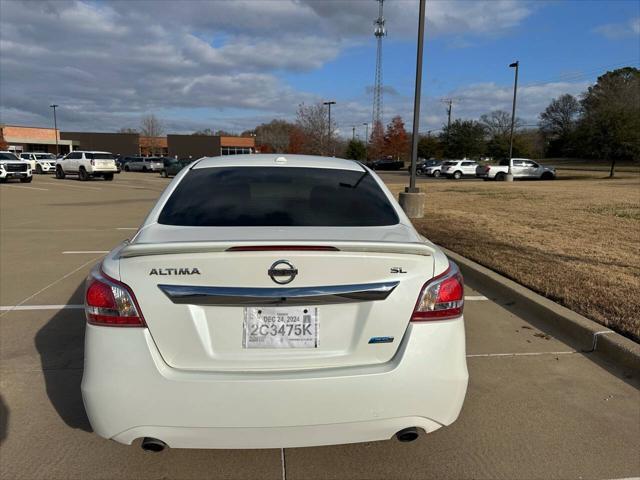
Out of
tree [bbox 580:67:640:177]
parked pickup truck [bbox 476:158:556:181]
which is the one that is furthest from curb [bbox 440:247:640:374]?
parked pickup truck [bbox 476:158:556:181]

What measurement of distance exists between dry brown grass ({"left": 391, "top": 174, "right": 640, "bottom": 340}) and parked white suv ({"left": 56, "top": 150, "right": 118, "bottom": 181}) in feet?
81.8

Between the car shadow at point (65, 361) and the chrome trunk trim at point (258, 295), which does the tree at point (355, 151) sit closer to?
the car shadow at point (65, 361)

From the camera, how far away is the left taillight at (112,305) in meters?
2.27

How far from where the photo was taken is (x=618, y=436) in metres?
3.04

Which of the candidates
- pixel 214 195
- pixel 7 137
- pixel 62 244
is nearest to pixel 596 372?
pixel 214 195

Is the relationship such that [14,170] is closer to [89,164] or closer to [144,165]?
[89,164]

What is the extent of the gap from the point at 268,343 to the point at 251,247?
0.45 meters

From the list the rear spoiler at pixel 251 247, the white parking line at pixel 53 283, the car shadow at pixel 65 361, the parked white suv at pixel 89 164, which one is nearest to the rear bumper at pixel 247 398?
the rear spoiler at pixel 251 247

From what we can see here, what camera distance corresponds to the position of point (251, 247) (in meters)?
2.29

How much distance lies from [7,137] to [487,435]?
88.5 meters

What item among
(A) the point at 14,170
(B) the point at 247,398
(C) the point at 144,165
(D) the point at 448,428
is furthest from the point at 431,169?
(B) the point at 247,398

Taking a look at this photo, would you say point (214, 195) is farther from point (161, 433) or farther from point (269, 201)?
point (161, 433)

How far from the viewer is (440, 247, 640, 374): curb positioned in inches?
155

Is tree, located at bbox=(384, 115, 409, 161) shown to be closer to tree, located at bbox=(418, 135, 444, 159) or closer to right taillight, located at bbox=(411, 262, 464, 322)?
tree, located at bbox=(418, 135, 444, 159)
